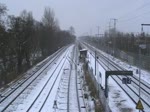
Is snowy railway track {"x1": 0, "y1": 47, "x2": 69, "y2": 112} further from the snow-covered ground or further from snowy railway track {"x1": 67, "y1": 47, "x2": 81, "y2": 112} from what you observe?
snowy railway track {"x1": 67, "y1": 47, "x2": 81, "y2": 112}

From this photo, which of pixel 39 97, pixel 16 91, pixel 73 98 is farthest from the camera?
pixel 16 91

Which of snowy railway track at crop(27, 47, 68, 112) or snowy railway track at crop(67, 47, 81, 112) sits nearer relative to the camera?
snowy railway track at crop(67, 47, 81, 112)

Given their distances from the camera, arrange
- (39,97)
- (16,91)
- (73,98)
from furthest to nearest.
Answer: (16,91) < (39,97) < (73,98)

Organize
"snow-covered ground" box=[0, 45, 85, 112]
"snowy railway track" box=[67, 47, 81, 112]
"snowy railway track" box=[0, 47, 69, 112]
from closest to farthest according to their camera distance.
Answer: "snowy railway track" box=[67, 47, 81, 112] → "snow-covered ground" box=[0, 45, 85, 112] → "snowy railway track" box=[0, 47, 69, 112]

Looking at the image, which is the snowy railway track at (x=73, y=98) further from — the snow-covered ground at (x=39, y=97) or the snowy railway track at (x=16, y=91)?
the snowy railway track at (x=16, y=91)

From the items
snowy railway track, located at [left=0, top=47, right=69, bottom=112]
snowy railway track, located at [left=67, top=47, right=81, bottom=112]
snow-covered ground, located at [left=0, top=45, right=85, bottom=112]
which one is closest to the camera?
snowy railway track, located at [left=67, top=47, right=81, bottom=112]

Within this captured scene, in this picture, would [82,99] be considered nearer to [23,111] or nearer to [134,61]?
[23,111]

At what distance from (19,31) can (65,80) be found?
62.8 ft

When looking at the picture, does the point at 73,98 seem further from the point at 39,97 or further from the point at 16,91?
the point at 16,91

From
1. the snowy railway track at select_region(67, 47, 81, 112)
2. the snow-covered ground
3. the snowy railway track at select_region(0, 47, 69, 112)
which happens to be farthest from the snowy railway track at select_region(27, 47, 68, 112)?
the snowy railway track at select_region(67, 47, 81, 112)

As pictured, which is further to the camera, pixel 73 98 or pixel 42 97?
pixel 42 97

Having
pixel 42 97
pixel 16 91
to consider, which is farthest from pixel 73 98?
pixel 16 91

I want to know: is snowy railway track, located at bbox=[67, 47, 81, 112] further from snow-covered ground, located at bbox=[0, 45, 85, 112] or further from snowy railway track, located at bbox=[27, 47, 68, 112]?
snowy railway track, located at bbox=[27, 47, 68, 112]

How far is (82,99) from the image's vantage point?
24.9 metres
